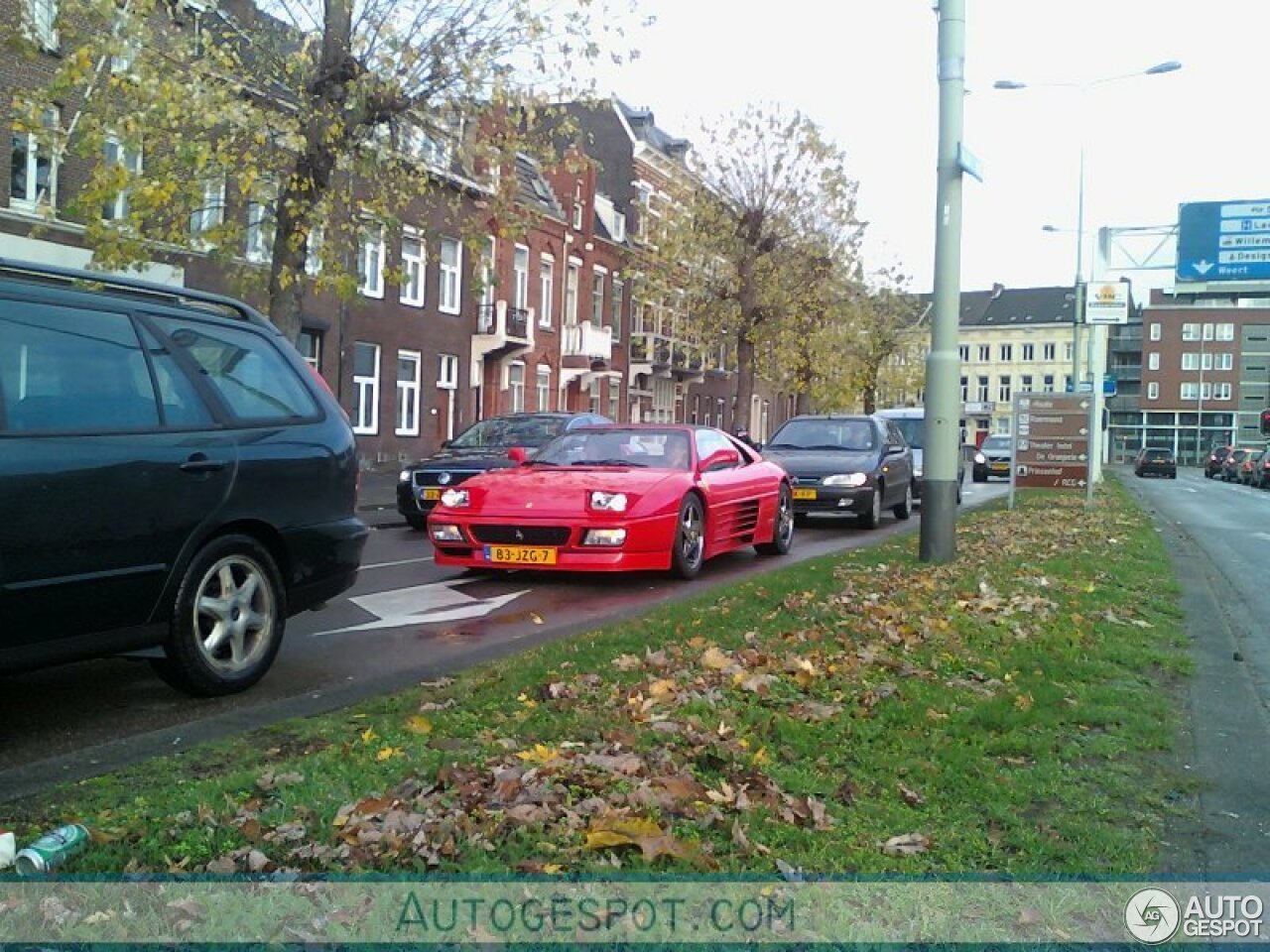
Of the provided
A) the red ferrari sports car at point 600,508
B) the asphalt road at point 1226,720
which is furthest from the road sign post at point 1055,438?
the red ferrari sports car at point 600,508

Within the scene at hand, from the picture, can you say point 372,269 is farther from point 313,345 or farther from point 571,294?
point 571,294

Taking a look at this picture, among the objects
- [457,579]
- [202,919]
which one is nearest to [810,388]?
[457,579]

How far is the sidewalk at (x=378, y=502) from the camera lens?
55.1 feet

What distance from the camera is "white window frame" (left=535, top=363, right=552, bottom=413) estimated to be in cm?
3956

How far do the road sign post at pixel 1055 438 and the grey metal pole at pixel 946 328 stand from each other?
406 inches

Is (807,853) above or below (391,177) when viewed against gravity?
below

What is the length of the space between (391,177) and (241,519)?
12141 millimetres

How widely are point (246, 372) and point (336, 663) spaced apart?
1624mm

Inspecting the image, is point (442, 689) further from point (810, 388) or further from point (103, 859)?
point (810, 388)

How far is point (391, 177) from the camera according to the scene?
54.7 feet

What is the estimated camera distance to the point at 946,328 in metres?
9.97

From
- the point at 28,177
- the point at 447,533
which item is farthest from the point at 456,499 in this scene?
the point at 28,177

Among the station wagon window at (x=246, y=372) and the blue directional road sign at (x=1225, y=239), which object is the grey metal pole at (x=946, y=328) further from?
the blue directional road sign at (x=1225, y=239)

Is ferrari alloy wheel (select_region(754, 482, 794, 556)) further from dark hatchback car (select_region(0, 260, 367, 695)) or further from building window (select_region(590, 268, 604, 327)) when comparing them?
building window (select_region(590, 268, 604, 327))
